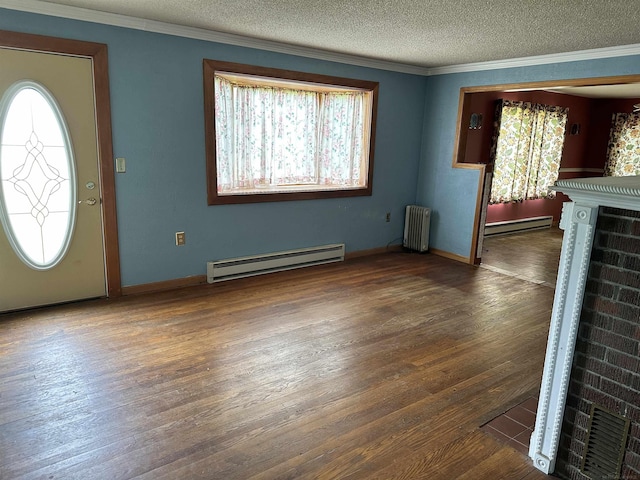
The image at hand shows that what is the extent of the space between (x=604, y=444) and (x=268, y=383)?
1704 mm

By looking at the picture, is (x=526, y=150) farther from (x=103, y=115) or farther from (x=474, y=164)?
(x=103, y=115)

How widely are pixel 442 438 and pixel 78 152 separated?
3.38m

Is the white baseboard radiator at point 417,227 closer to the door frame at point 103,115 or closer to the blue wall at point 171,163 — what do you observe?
the blue wall at point 171,163

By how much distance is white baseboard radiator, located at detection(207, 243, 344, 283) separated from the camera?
4.50 metres

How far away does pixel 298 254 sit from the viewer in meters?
5.05

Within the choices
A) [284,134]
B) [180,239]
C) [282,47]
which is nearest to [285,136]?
[284,134]

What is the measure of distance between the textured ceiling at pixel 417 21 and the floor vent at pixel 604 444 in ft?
8.07

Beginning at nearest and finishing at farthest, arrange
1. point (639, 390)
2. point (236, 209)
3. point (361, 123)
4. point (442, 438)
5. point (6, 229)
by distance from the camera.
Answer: point (639, 390)
point (442, 438)
point (6, 229)
point (236, 209)
point (361, 123)

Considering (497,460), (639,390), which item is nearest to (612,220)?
(639,390)

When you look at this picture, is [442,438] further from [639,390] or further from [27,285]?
[27,285]

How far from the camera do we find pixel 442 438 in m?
2.25

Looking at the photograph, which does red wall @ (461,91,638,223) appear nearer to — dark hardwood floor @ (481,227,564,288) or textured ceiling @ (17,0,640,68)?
dark hardwood floor @ (481,227,564,288)

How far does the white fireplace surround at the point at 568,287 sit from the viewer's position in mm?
1737

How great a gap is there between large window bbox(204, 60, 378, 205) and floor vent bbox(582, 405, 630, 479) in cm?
352
